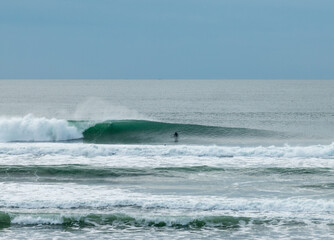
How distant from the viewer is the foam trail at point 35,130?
34.7 meters

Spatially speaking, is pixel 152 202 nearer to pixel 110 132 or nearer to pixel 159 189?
pixel 159 189

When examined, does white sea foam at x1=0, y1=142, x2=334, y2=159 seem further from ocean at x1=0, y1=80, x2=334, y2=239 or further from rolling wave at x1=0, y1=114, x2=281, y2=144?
rolling wave at x1=0, y1=114, x2=281, y2=144

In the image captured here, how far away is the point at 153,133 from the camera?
37.7 m

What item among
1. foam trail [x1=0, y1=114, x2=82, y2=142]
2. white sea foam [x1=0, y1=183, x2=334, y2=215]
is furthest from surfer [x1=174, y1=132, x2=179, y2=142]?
white sea foam [x1=0, y1=183, x2=334, y2=215]

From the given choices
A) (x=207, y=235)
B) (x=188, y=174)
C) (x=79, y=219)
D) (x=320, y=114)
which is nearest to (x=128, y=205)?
(x=79, y=219)

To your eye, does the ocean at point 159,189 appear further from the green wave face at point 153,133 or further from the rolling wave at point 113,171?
the green wave face at point 153,133

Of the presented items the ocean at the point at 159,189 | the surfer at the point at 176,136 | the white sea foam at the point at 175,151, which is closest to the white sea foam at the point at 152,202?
the ocean at the point at 159,189

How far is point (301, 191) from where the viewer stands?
18.8 meters

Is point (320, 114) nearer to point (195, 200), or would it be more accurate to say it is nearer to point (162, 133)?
point (162, 133)

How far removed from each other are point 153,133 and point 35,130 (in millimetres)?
7657

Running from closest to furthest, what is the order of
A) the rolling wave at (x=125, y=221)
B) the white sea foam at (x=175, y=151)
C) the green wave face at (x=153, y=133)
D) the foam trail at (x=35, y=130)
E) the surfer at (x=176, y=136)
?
the rolling wave at (x=125, y=221) → the white sea foam at (x=175, y=151) → the surfer at (x=176, y=136) → the foam trail at (x=35, y=130) → the green wave face at (x=153, y=133)

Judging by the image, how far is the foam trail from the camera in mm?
34688

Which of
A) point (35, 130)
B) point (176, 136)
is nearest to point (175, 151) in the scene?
point (176, 136)

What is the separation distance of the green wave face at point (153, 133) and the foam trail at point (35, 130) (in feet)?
4.51
